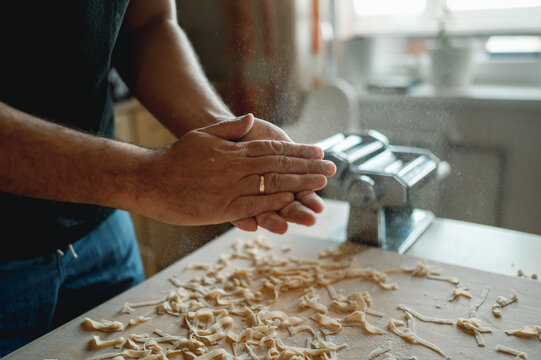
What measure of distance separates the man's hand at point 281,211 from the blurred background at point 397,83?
60 millimetres

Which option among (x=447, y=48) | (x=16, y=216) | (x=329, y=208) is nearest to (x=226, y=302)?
(x=16, y=216)

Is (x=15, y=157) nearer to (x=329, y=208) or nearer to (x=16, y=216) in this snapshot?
(x=16, y=216)

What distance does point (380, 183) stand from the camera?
985 millimetres

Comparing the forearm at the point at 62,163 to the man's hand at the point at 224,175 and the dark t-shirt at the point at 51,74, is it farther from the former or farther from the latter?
the dark t-shirt at the point at 51,74

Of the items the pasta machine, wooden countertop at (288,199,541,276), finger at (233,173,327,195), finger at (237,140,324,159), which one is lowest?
wooden countertop at (288,199,541,276)

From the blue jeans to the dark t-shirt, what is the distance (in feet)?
0.11

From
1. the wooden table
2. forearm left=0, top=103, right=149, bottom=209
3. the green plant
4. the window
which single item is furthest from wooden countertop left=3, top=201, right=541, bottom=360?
the green plant

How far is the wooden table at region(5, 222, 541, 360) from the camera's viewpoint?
719 millimetres

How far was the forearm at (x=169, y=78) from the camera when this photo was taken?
3.06 ft

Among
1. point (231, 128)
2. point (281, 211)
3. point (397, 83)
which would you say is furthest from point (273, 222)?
point (397, 83)

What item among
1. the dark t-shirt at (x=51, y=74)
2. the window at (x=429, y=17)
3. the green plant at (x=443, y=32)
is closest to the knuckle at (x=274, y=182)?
the dark t-shirt at (x=51, y=74)

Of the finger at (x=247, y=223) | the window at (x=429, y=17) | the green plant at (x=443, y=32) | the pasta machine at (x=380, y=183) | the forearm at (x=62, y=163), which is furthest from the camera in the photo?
the green plant at (x=443, y=32)

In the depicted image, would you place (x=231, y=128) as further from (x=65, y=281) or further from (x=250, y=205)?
(x=65, y=281)

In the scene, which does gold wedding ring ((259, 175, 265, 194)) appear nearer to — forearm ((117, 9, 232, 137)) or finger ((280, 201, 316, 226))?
finger ((280, 201, 316, 226))
